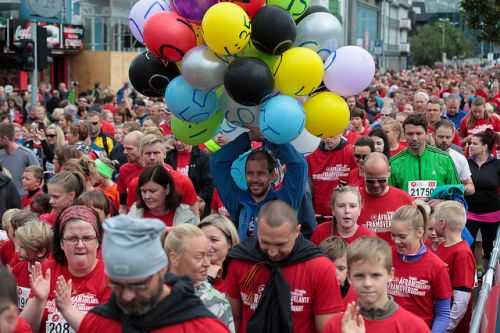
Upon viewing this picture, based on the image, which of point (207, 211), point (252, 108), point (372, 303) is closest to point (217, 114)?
point (252, 108)

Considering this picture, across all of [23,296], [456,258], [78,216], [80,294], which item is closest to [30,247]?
[23,296]

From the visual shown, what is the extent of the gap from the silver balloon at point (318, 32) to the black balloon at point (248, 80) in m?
0.42

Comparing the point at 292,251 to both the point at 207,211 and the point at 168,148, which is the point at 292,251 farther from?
the point at 168,148

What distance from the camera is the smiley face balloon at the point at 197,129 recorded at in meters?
5.83

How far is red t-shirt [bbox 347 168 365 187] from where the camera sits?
26.0 feet

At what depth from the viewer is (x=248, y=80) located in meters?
5.10

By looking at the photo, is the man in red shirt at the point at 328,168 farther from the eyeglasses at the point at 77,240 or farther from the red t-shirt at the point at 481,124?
the eyeglasses at the point at 77,240

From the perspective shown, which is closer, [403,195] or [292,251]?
[292,251]

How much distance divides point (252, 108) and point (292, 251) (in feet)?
4.73

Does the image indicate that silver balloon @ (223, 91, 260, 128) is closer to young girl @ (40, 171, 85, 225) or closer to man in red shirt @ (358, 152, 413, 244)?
man in red shirt @ (358, 152, 413, 244)

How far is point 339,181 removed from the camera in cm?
879

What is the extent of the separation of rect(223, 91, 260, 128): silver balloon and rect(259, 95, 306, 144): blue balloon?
0.72 feet

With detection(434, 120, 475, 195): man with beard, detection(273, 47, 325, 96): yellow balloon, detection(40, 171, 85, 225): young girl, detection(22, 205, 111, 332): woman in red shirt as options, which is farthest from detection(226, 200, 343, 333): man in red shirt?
detection(434, 120, 475, 195): man with beard

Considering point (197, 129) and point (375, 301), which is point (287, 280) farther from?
point (197, 129)
